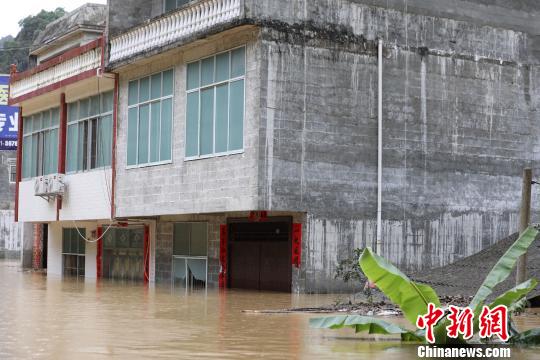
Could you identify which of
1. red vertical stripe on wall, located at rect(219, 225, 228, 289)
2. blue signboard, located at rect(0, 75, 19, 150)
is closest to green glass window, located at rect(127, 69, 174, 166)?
red vertical stripe on wall, located at rect(219, 225, 228, 289)

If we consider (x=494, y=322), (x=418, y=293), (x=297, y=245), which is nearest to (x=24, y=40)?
(x=297, y=245)

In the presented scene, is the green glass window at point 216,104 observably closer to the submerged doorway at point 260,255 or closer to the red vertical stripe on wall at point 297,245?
the red vertical stripe on wall at point 297,245

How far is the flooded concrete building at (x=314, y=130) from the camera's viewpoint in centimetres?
2652

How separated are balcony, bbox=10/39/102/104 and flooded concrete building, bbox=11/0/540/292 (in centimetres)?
50

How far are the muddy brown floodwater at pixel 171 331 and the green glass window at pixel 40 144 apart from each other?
1489 centimetres

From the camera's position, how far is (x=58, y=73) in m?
37.5

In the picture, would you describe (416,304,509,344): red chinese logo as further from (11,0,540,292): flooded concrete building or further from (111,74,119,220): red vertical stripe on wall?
(111,74,119,220): red vertical stripe on wall

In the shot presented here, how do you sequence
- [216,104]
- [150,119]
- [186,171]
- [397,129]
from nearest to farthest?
[216,104] → [397,129] → [186,171] → [150,119]

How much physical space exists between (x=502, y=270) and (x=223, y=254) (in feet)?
61.7

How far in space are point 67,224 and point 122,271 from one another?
5.94m

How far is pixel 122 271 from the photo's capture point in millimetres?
37250

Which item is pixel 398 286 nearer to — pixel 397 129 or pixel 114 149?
pixel 397 129

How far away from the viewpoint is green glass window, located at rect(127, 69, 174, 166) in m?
30.5
